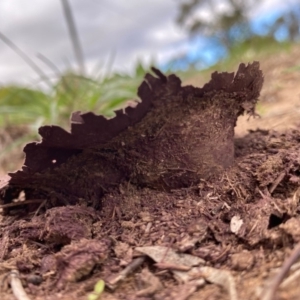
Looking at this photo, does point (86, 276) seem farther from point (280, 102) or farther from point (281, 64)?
point (281, 64)

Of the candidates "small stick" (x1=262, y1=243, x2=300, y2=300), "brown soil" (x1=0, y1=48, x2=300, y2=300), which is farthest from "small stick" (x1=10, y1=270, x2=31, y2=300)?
"small stick" (x1=262, y1=243, x2=300, y2=300)

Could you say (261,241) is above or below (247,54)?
below

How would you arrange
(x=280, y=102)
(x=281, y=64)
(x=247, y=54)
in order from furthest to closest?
(x=247, y=54) → (x=281, y=64) → (x=280, y=102)

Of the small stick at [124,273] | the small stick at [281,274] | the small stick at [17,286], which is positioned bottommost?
the small stick at [281,274]

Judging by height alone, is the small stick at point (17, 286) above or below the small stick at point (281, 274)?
above

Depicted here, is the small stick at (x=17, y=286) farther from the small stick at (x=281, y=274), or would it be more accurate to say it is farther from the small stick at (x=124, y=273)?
the small stick at (x=281, y=274)

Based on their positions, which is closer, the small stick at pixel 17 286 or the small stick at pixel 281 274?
the small stick at pixel 281 274

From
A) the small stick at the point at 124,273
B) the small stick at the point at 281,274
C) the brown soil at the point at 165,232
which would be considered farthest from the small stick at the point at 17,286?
the small stick at the point at 281,274

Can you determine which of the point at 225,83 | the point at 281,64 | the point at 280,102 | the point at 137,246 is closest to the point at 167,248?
the point at 137,246

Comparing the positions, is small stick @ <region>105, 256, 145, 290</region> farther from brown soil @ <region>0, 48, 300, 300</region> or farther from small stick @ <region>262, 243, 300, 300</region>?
small stick @ <region>262, 243, 300, 300</region>
